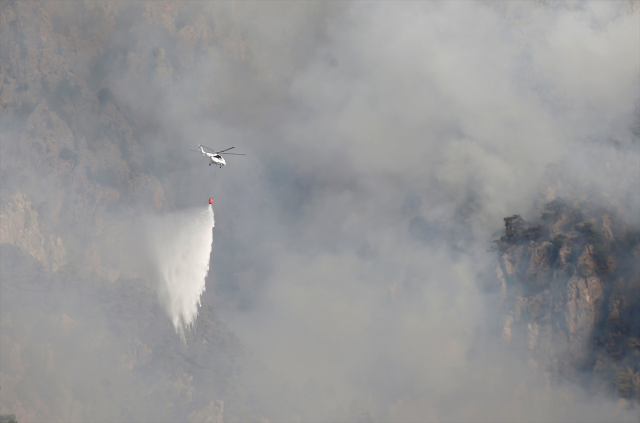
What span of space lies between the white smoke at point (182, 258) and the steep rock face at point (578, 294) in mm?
77372

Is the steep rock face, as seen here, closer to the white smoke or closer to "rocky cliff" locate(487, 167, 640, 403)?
"rocky cliff" locate(487, 167, 640, 403)

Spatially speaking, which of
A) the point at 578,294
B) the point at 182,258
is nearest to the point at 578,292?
the point at 578,294

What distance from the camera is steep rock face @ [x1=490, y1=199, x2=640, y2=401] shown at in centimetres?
11869

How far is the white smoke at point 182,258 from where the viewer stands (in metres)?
151

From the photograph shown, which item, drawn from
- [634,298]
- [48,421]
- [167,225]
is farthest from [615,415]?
[48,421]

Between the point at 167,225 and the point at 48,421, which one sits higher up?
the point at 167,225

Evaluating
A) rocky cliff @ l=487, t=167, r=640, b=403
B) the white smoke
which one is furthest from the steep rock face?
the white smoke

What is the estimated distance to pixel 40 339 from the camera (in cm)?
15750

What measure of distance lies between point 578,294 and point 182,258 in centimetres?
9711

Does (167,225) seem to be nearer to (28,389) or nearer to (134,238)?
(134,238)

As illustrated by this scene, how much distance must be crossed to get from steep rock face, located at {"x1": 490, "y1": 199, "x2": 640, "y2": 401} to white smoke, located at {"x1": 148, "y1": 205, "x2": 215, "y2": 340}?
77.4 meters

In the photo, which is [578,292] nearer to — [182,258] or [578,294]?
[578,294]

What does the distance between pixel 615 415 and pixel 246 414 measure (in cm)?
10242

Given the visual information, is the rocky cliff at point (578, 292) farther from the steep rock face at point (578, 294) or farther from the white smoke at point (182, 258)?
the white smoke at point (182, 258)
